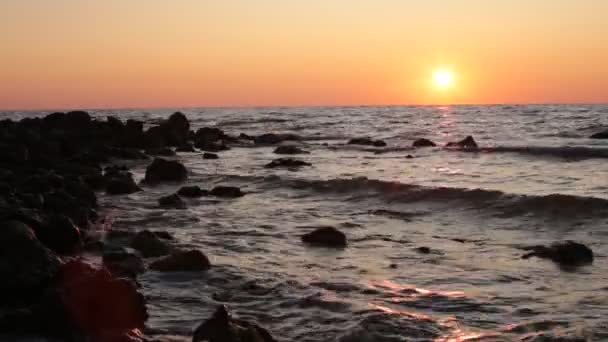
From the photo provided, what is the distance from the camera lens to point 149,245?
9414mm

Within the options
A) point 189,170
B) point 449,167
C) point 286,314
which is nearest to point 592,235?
point 286,314

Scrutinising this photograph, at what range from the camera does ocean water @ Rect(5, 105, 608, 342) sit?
6562 millimetres

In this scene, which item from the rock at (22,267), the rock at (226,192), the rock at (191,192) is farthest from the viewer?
the rock at (226,192)

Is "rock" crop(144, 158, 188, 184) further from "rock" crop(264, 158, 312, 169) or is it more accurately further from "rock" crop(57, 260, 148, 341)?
"rock" crop(57, 260, 148, 341)

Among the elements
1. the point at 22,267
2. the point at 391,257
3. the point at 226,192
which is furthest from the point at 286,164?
the point at 22,267

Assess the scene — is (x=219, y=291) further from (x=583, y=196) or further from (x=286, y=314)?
(x=583, y=196)

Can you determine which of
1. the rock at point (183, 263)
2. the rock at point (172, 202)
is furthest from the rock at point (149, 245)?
the rock at point (172, 202)

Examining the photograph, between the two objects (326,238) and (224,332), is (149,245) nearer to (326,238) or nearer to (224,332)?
(326,238)

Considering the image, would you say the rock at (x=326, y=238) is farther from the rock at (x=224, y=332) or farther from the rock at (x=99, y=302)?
the rock at (x=224, y=332)

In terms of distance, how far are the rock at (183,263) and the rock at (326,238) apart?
2.35 metres

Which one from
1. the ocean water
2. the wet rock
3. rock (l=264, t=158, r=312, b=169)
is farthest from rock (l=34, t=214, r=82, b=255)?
the wet rock

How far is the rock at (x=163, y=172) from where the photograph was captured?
1920 cm

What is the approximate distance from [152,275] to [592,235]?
726 centimetres

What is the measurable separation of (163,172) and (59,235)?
35.4ft
